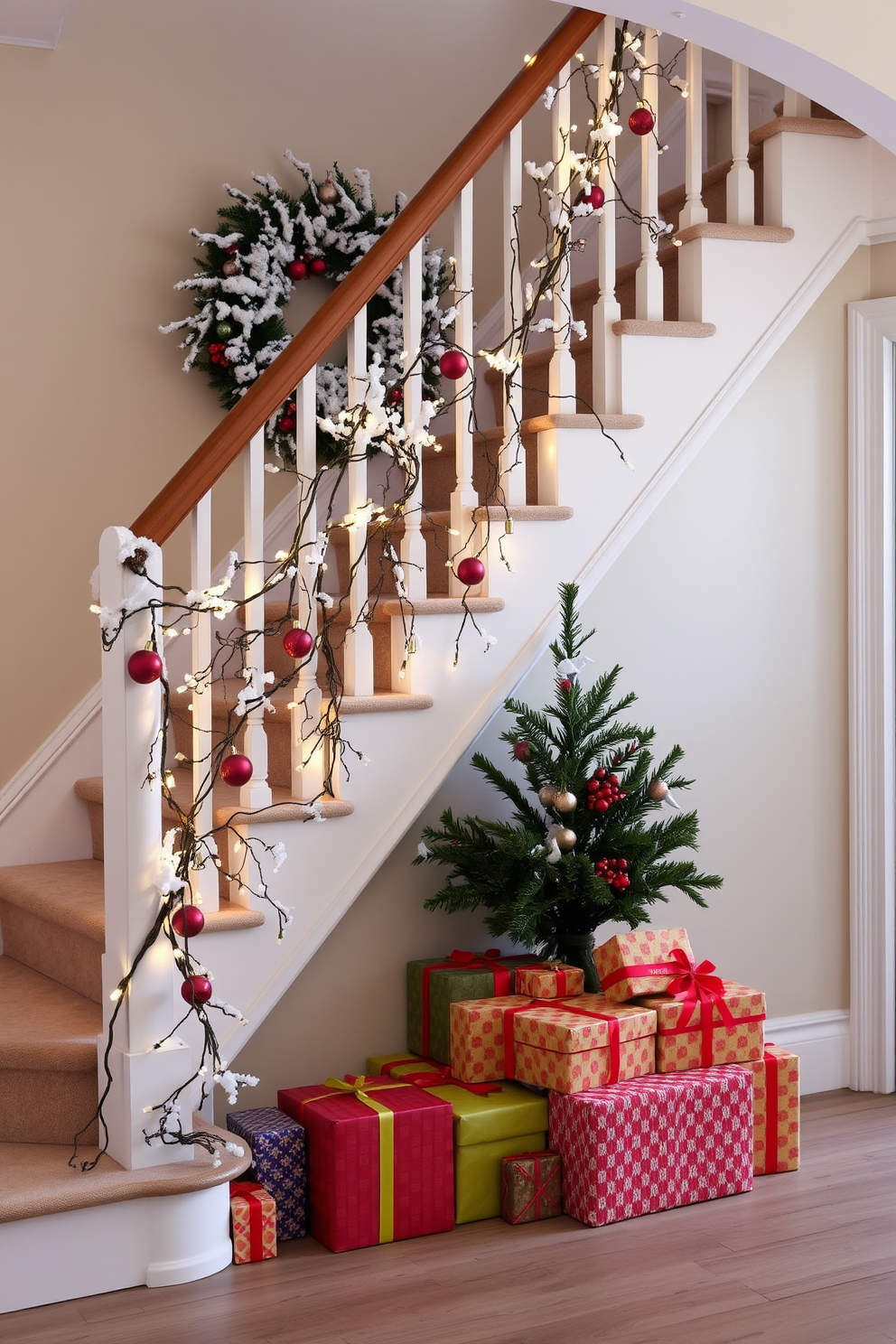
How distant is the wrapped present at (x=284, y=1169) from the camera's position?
282 centimetres

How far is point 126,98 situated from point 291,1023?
2625 mm

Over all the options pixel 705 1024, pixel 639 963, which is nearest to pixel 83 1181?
pixel 639 963

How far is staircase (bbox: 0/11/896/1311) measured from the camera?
259 cm

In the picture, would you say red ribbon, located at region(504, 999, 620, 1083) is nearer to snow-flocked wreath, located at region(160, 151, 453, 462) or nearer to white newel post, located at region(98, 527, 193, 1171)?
white newel post, located at region(98, 527, 193, 1171)

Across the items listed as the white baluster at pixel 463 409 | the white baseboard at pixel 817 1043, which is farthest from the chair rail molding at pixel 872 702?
the white baluster at pixel 463 409

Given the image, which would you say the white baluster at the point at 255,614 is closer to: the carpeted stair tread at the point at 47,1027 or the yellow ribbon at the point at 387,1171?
the carpeted stair tread at the point at 47,1027

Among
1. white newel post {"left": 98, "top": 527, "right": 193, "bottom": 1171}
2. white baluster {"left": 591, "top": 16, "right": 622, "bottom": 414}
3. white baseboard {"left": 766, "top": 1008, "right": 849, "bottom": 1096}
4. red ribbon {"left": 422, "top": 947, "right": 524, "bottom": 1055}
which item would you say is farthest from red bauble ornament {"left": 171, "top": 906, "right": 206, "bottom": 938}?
white baseboard {"left": 766, "top": 1008, "right": 849, "bottom": 1096}

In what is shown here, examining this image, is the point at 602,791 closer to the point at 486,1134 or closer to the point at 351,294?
the point at 486,1134

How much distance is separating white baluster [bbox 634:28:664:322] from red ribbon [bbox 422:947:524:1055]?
1.59 meters

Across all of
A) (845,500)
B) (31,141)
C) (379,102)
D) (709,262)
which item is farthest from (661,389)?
(31,141)

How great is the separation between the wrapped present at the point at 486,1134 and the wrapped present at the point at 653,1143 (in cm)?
5

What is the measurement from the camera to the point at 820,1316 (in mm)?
2504

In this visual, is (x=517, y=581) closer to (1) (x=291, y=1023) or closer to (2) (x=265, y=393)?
(2) (x=265, y=393)

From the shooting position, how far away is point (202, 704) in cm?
277
